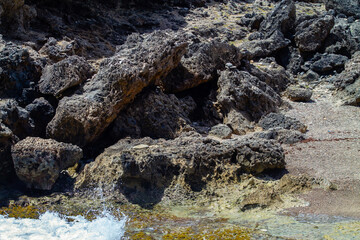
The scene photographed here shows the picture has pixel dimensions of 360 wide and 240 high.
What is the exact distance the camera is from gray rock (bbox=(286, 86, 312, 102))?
1542cm

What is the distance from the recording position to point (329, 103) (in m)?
15.0

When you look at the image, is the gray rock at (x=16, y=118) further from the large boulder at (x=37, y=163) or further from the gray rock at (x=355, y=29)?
the gray rock at (x=355, y=29)

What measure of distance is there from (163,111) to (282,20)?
10870 millimetres

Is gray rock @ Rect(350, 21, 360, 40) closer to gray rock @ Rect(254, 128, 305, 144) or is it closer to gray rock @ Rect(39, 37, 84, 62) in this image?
gray rock @ Rect(254, 128, 305, 144)

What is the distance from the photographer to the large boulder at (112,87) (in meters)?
9.81

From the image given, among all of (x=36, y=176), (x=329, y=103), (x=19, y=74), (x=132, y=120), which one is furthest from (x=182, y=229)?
(x=329, y=103)

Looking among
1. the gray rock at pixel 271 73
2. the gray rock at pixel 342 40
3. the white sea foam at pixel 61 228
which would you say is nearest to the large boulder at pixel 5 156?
the white sea foam at pixel 61 228

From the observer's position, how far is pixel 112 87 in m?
10.4

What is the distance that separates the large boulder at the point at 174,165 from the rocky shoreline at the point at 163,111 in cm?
2

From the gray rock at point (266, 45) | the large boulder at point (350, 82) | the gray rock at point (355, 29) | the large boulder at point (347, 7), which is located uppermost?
the large boulder at point (347, 7)

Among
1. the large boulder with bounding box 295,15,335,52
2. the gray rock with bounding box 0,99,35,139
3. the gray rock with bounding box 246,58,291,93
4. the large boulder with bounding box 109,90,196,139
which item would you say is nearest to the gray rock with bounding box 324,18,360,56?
the large boulder with bounding box 295,15,335,52

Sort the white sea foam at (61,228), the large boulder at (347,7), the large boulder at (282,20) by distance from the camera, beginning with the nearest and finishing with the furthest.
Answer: the white sea foam at (61,228), the large boulder at (282,20), the large boulder at (347,7)

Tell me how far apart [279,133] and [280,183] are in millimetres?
3154

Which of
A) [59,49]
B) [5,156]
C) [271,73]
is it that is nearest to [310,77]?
[271,73]
